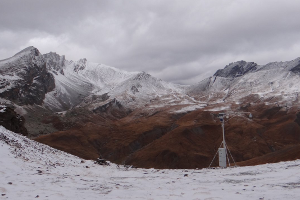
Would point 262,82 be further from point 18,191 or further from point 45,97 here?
point 18,191

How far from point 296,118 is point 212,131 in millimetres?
40469

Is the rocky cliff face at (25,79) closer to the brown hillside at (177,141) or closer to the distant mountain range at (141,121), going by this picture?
the distant mountain range at (141,121)

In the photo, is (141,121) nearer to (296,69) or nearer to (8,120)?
(8,120)

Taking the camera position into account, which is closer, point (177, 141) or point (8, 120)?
point (8, 120)

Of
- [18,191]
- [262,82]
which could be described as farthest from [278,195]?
[262,82]

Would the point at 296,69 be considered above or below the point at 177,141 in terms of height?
above

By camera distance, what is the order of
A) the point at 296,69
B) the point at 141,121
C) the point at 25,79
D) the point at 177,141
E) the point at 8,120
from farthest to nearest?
the point at 296,69 < the point at 25,79 < the point at 141,121 < the point at 177,141 < the point at 8,120

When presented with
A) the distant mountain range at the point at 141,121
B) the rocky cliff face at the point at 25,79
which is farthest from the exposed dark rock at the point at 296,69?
the rocky cliff face at the point at 25,79

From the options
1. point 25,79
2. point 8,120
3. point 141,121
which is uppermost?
point 25,79

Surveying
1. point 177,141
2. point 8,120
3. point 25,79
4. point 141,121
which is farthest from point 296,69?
point 8,120

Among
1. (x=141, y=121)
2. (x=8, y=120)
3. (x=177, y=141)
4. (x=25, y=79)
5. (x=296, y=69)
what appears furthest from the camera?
(x=296, y=69)

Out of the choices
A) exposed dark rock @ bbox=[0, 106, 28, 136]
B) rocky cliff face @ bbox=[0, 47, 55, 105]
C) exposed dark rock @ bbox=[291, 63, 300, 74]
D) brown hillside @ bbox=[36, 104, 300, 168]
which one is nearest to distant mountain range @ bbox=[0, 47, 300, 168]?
rocky cliff face @ bbox=[0, 47, 55, 105]

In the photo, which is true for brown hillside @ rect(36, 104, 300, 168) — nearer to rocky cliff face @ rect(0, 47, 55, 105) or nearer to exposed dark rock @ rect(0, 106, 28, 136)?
exposed dark rock @ rect(0, 106, 28, 136)

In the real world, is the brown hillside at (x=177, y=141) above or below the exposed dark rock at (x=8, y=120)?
below
